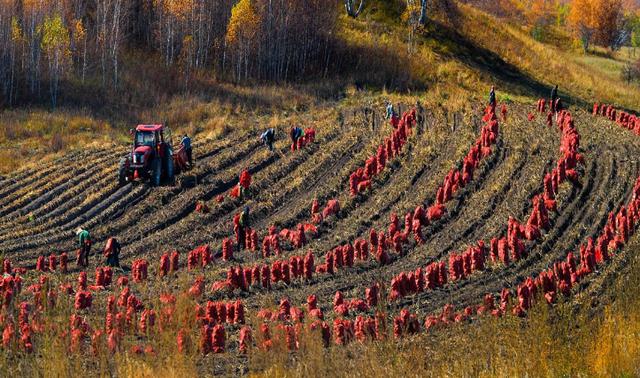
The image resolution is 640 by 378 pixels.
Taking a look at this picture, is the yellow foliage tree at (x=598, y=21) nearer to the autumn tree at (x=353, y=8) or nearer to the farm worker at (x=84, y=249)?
the autumn tree at (x=353, y=8)

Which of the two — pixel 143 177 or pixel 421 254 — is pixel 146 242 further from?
pixel 421 254

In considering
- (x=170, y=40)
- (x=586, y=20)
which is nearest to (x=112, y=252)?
(x=170, y=40)

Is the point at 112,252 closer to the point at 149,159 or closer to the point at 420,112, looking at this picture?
the point at 149,159

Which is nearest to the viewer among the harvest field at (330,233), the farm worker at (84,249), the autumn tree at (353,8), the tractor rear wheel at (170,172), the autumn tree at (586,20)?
the harvest field at (330,233)

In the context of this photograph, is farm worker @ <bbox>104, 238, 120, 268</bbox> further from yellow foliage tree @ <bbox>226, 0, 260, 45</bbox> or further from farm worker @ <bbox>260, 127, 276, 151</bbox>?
yellow foliage tree @ <bbox>226, 0, 260, 45</bbox>

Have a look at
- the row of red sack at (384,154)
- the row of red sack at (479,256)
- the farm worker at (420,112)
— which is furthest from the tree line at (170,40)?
the row of red sack at (479,256)

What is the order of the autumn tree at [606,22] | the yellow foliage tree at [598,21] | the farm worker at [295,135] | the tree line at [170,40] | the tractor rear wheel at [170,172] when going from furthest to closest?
the autumn tree at [606,22]
the yellow foliage tree at [598,21]
the tree line at [170,40]
the farm worker at [295,135]
the tractor rear wheel at [170,172]

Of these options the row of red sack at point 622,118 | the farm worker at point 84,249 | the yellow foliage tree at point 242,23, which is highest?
the yellow foliage tree at point 242,23
